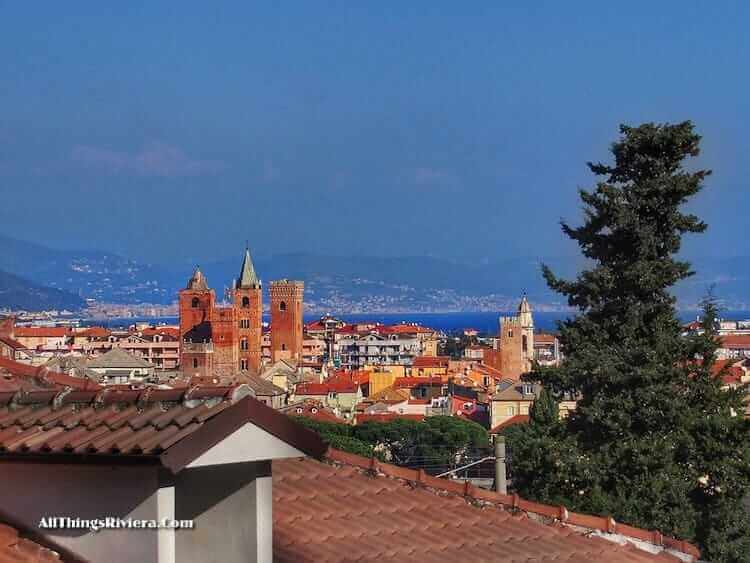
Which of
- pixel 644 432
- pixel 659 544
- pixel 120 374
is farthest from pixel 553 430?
pixel 120 374

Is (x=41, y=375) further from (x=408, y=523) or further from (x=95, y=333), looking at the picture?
(x=95, y=333)

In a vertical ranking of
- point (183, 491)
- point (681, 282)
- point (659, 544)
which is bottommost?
point (659, 544)

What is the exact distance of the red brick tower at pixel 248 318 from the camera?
9538 centimetres

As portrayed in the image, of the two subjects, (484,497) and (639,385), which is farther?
(639,385)

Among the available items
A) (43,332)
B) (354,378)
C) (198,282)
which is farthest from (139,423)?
(43,332)

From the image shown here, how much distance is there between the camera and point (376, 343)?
122m

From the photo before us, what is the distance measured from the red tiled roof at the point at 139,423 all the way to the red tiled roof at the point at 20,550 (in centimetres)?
18

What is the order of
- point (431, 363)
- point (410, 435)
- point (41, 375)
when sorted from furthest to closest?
point (431, 363) → point (410, 435) → point (41, 375)

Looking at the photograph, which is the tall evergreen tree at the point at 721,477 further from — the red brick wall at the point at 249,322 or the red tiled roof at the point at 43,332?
the red tiled roof at the point at 43,332

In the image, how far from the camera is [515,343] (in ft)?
311

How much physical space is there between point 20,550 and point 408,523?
180 centimetres

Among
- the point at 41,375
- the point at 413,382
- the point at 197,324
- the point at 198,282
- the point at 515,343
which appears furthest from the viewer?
the point at 198,282

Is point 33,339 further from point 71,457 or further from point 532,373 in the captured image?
point 71,457

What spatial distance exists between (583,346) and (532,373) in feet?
3.47
